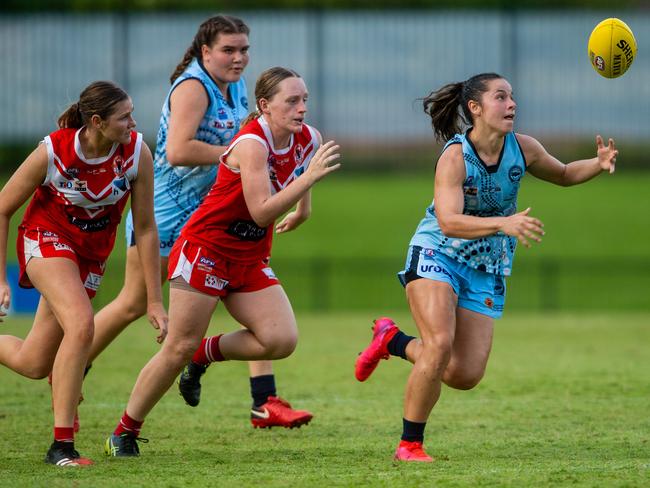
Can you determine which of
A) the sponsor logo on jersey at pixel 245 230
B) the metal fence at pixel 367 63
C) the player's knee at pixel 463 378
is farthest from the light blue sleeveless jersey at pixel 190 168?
the metal fence at pixel 367 63

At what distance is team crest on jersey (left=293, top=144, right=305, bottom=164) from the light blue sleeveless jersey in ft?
3.32

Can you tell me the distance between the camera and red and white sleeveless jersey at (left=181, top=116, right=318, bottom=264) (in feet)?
21.3

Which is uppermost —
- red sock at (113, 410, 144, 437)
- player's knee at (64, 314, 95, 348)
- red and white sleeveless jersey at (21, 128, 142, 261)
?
red and white sleeveless jersey at (21, 128, 142, 261)

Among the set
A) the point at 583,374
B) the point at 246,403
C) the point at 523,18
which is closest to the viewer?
the point at 246,403

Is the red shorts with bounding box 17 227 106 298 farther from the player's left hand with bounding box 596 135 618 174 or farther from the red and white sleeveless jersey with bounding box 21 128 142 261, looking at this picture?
the player's left hand with bounding box 596 135 618 174

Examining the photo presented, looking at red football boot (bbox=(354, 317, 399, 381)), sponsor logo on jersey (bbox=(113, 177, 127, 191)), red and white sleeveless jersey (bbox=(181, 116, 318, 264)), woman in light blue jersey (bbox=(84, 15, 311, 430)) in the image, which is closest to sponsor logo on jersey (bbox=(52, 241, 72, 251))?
sponsor logo on jersey (bbox=(113, 177, 127, 191))

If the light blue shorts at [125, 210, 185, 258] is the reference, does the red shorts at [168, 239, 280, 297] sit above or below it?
below

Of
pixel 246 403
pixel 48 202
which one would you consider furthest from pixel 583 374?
pixel 48 202

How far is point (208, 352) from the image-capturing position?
277 inches

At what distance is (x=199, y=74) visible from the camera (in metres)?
7.48

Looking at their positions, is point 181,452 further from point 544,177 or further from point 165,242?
point 544,177

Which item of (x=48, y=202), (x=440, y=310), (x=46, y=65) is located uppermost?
(x=46, y=65)

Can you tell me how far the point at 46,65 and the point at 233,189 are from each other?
23499 millimetres

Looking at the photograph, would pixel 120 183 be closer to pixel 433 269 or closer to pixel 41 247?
pixel 41 247
